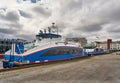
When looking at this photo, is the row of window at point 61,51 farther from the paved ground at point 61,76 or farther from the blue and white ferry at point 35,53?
the paved ground at point 61,76

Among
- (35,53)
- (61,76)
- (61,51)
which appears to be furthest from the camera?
(61,51)

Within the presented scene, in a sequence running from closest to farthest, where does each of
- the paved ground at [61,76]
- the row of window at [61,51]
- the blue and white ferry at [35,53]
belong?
the paved ground at [61,76], the blue and white ferry at [35,53], the row of window at [61,51]

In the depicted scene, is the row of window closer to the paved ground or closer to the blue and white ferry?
the blue and white ferry

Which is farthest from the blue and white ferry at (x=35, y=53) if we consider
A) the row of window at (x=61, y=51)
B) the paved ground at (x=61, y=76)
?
the paved ground at (x=61, y=76)

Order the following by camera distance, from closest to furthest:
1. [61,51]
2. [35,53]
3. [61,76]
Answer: [61,76] → [35,53] → [61,51]

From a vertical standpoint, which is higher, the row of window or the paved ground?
the row of window

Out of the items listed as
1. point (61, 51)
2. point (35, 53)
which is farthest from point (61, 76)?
point (61, 51)

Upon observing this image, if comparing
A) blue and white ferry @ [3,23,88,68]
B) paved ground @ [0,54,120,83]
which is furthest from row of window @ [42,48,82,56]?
paved ground @ [0,54,120,83]

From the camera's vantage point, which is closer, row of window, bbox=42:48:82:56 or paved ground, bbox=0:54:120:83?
paved ground, bbox=0:54:120:83

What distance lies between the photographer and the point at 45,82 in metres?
7.01

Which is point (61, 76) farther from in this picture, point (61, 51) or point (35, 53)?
point (61, 51)

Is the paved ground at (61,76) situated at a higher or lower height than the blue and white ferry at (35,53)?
lower

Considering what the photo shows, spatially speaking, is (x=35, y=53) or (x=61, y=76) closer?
(x=61, y=76)

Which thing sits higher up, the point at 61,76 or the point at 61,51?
the point at 61,51
